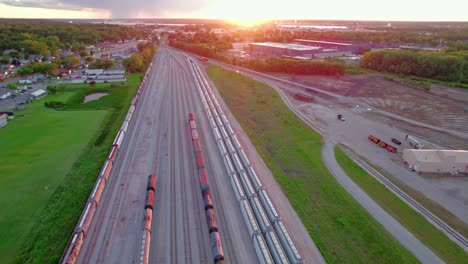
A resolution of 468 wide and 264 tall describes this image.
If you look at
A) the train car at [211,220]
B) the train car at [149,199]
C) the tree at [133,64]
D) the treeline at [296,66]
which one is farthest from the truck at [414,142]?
the tree at [133,64]

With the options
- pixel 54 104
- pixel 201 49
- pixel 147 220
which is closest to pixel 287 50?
pixel 201 49

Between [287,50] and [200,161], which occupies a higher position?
[287,50]

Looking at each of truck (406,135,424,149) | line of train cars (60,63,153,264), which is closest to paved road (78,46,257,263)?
line of train cars (60,63,153,264)

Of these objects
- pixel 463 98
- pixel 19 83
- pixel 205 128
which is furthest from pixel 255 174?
pixel 19 83

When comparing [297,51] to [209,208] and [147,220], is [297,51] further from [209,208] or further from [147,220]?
[147,220]

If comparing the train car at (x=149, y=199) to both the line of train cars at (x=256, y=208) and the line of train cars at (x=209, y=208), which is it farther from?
the line of train cars at (x=256, y=208)

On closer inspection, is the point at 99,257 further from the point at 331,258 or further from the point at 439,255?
the point at 439,255
